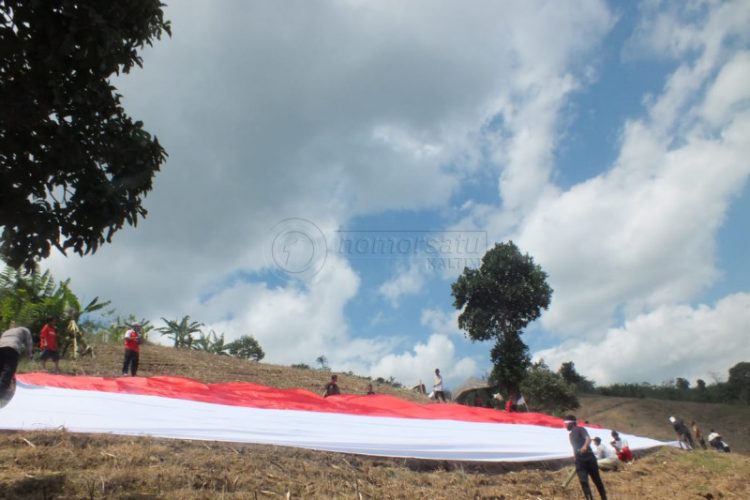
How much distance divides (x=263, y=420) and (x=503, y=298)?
104ft

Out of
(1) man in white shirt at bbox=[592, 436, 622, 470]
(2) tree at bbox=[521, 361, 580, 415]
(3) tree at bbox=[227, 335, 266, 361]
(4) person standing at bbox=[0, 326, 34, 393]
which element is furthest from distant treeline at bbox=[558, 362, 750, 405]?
(4) person standing at bbox=[0, 326, 34, 393]

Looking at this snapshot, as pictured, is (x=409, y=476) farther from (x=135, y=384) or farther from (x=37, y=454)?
(x=135, y=384)

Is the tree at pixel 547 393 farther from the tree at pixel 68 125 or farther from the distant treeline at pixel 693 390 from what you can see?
the tree at pixel 68 125

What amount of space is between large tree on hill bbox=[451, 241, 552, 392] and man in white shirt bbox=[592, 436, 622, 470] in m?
24.2

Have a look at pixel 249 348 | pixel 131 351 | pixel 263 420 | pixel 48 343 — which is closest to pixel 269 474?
pixel 263 420

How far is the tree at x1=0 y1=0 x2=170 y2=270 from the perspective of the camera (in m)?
5.68

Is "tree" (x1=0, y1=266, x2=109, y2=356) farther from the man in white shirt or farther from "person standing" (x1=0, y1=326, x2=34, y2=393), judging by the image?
the man in white shirt

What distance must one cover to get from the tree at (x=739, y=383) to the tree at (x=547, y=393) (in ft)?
94.5

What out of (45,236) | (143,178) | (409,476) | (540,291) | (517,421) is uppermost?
(540,291)

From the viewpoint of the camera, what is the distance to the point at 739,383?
193ft

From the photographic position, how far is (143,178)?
6.56 metres

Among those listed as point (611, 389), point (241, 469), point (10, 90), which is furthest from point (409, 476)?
point (611, 389)

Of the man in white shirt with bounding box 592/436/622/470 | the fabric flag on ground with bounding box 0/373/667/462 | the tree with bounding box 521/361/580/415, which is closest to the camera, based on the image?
the fabric flag on ground with bounding box 0/373/667/462

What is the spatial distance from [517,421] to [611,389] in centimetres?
5144
